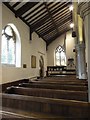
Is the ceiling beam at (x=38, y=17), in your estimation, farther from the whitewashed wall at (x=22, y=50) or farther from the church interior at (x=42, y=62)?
the whitewashed wall at (x=22, y=50)

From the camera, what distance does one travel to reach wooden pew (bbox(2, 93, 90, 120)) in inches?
60.3

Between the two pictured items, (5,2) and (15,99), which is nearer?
(15,99)

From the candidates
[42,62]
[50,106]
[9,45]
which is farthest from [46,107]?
[42,62]

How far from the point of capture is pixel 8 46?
6570mm

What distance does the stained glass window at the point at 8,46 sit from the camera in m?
6.25

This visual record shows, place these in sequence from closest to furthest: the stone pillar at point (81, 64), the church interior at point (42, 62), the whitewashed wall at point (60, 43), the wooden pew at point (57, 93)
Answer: the church interior at point (42, 62), the wooden pew at point (57, 93), the stone pillar at point (81, 64), the whitewashed wall at point (60, 43)

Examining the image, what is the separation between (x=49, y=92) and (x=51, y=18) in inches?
260

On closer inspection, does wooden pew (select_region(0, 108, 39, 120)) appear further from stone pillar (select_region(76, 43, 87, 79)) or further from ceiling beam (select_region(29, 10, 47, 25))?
ceiling beam (select_region(29, 10, 47, 25))

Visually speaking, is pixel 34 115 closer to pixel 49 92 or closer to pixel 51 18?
pixel 49 92

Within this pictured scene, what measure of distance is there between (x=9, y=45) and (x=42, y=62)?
17.0 feet

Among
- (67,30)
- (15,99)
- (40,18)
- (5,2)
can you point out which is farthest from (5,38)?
(67,30)

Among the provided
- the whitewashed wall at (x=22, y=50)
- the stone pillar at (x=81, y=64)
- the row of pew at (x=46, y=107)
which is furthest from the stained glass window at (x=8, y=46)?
the row of pew at (x=46, y=107)

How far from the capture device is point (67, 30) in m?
12.7

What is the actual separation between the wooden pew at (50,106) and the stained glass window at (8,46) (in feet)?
14.0
